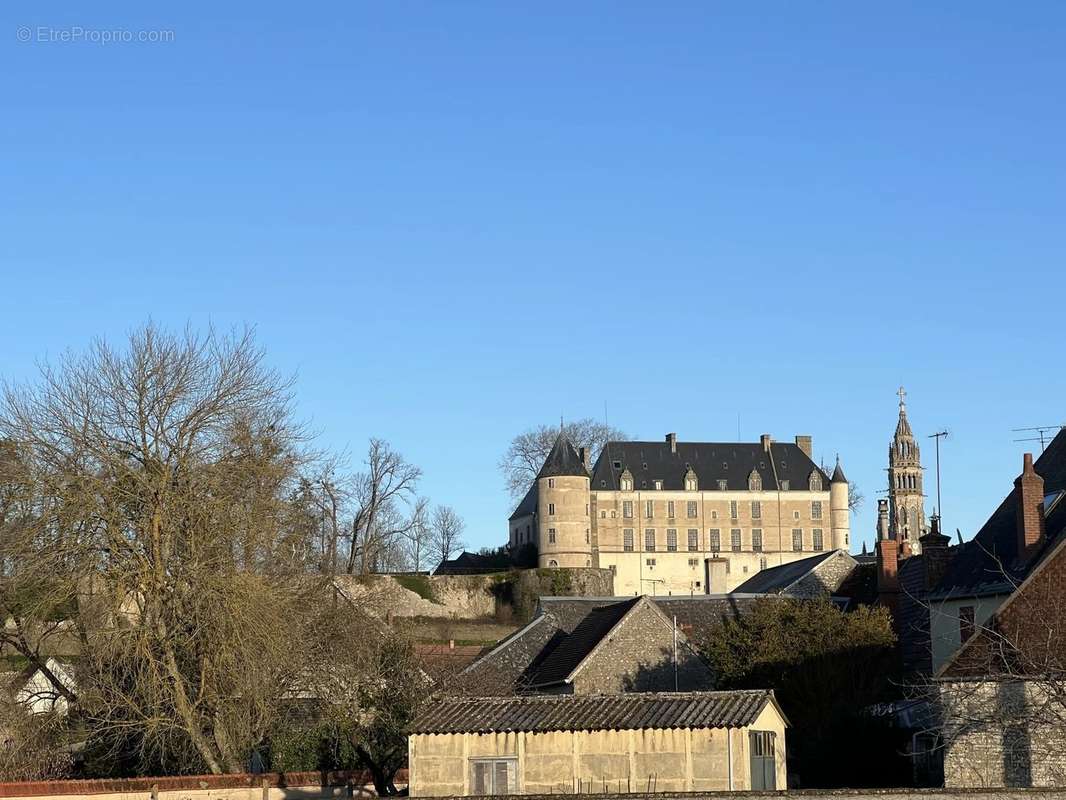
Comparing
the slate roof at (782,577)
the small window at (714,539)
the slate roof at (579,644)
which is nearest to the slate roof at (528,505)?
the small window at (714,539)

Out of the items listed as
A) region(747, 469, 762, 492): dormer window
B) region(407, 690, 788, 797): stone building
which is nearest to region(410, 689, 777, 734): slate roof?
region(407, 690, 788, 797): stone building

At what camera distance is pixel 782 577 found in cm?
5838

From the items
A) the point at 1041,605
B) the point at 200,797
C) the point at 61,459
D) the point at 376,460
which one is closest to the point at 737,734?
the point at 1041,605

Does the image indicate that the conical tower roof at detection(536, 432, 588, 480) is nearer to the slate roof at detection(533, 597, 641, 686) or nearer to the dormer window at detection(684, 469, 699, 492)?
the dormer window at detection(684, 469, 699, 492)

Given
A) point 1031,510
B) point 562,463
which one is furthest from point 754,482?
point 1031,510

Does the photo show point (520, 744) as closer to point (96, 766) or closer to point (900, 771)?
point (900, 771)

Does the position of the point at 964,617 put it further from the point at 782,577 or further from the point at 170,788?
the point at 782,577

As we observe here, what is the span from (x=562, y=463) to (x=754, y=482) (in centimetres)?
1487

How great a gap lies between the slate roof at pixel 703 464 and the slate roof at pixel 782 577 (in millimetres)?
43603

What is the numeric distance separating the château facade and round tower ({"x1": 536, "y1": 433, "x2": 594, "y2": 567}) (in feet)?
1.62

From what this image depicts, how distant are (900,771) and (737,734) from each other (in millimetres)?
7213

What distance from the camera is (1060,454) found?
36156 mm

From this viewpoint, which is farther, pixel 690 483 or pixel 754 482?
pixel 754 482

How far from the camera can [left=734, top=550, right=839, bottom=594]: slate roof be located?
5462 centimetres
